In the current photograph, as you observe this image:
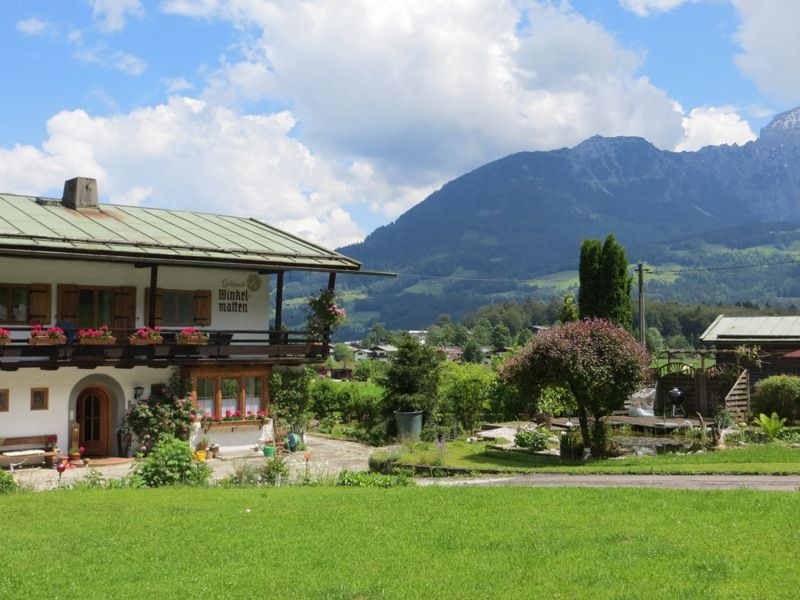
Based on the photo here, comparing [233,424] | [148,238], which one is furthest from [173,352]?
[148,238]

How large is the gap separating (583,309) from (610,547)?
30660 mm

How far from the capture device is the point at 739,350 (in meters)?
33.2

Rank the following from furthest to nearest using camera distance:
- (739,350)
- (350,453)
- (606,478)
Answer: (739,350)
(350,453)
(606,478)

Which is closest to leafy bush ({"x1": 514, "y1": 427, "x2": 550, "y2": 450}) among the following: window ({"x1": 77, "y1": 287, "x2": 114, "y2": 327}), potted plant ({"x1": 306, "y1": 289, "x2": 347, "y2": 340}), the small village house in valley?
potted plant ({"x1": 306, "y1": 289, "x2": 347, "y2": 340})

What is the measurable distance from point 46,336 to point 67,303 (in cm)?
215

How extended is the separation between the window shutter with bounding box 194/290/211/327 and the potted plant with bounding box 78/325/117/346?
3712mm

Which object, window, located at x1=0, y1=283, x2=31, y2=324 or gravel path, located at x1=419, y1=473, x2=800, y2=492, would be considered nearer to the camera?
gravel path, located at x1=419, y1=473, x2=800, y2=492

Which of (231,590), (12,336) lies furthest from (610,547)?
(12,336)

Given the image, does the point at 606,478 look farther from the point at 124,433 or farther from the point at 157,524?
the point at 124,433

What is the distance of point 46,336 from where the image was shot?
74.4 ft

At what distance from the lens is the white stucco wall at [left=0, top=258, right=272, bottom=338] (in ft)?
78.7

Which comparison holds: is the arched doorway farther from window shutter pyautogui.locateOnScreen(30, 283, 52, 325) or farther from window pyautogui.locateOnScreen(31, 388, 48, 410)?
window shutter pyautogui.locateOnScreen(30, 283, 52, 325)

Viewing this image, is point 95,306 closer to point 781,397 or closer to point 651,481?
point 651,481

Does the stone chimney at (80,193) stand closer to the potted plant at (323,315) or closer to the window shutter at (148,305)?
the window shutter at (148,305)
